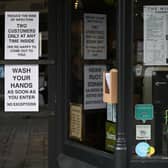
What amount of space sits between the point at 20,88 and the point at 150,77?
1.51 metres

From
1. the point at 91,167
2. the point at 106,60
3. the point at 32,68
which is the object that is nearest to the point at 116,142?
the point at 91,167

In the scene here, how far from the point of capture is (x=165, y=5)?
5.63m

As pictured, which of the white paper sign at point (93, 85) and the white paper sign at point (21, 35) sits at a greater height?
the white paper sign at point (21, 35)

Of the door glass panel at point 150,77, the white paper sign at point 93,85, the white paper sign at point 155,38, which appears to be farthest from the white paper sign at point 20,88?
the white paper sign at point 155,38

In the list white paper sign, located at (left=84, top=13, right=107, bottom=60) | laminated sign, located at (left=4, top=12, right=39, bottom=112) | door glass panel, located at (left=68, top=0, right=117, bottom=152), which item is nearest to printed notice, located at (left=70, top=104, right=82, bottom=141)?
door glass panel, located at (left=68, top=0, right=117, bottom=152)

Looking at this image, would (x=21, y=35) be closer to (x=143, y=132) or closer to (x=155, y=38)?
(x=155, y=38)

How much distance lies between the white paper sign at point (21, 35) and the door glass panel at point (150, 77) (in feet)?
4.08

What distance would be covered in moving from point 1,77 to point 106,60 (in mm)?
1202

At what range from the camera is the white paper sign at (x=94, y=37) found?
6125mm

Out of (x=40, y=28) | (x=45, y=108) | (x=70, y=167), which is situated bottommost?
(x=70, y=167)

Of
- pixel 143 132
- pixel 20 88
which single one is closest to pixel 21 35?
pixel 20 88

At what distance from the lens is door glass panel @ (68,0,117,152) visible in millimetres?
6094

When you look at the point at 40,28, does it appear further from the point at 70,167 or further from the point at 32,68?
the point at 70,167

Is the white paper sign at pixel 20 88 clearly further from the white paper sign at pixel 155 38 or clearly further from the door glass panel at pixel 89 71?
the white paper sign at pixel 155 38
